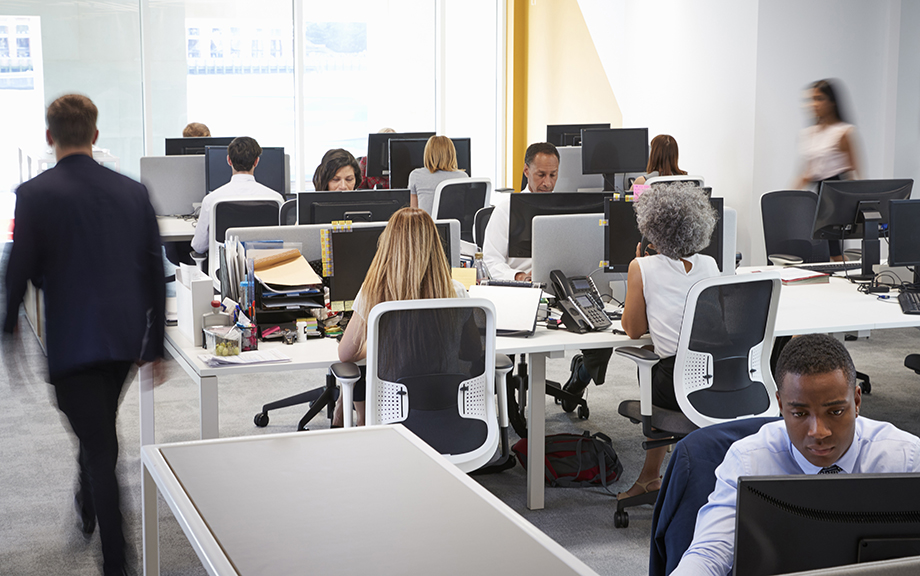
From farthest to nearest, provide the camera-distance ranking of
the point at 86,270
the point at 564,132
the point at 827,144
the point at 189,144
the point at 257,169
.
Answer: the point at 564,132 < the point at 189,144 < the point at 257,169 < the point at 827,144 < the point at 86,270

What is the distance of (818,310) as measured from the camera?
3.87 m

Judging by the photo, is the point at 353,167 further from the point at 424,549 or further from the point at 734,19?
the point at 424,549

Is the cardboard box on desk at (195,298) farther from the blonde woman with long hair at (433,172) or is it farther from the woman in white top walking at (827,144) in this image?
the woman in white top walking at (827,144)

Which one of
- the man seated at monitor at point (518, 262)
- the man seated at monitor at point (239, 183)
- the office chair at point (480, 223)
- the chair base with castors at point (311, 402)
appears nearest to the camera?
the man seated at monitor at point (518, 262)

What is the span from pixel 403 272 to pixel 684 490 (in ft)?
4.71

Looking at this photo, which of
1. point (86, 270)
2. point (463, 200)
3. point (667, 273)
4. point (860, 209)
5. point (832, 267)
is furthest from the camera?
point (463, 200)

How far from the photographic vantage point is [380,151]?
7.15m

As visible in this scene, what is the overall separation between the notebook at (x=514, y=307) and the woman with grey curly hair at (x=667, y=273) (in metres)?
0.35

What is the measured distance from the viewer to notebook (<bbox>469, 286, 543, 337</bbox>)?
11.1ft

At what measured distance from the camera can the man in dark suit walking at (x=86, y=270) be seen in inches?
94.4

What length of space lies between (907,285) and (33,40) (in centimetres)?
781

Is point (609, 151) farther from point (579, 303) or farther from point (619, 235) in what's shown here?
point (579, 303)

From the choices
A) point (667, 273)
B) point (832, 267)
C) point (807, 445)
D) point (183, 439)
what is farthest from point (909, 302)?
point (183, 439)

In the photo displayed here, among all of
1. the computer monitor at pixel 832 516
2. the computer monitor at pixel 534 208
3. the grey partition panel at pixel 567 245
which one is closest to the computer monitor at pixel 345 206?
the computer monitor at pixel 534 208
